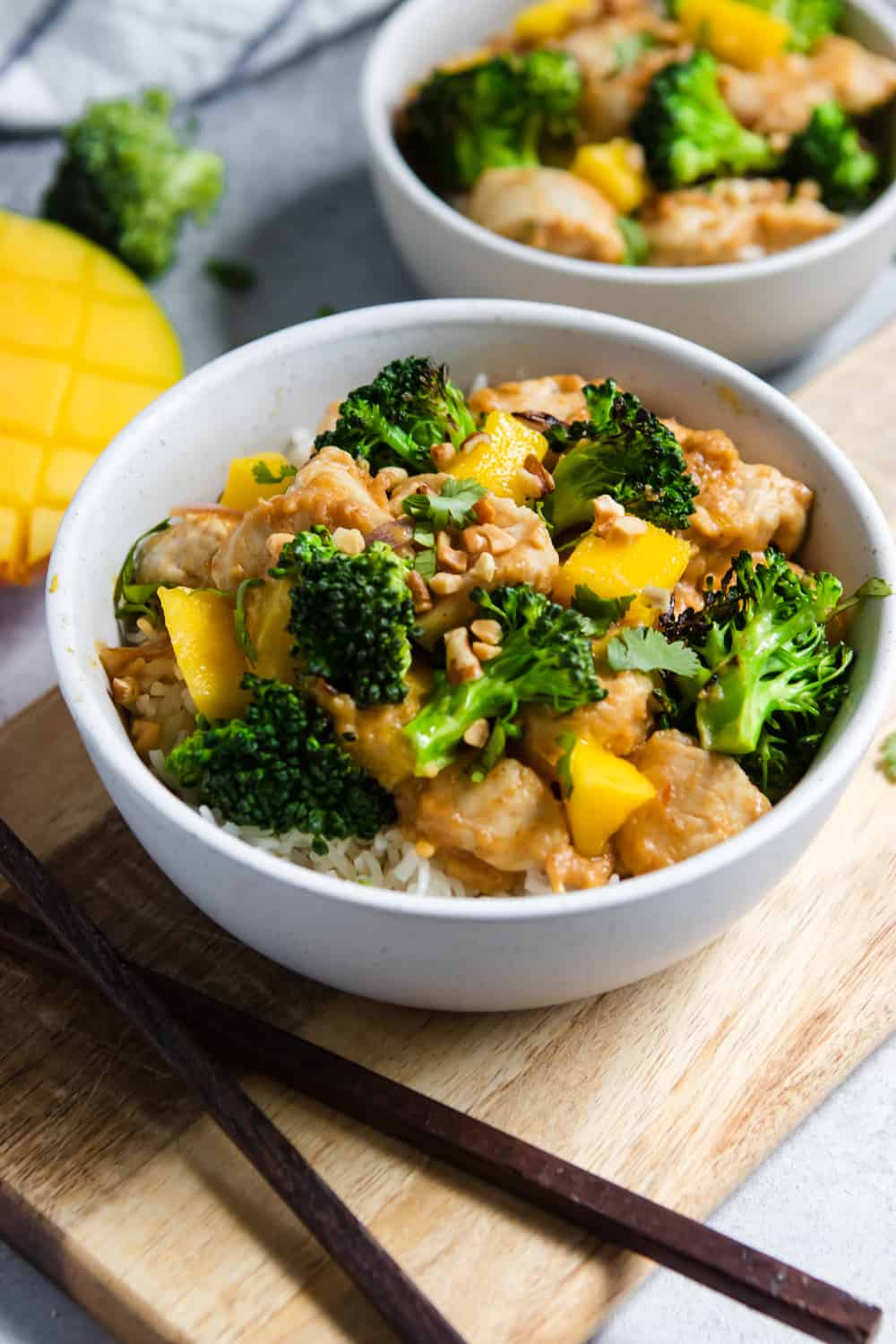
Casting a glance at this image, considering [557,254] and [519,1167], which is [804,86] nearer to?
[557,254]

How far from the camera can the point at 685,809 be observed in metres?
2.46

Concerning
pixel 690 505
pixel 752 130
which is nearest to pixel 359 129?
pixel 752 130

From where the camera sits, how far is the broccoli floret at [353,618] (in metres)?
2.40

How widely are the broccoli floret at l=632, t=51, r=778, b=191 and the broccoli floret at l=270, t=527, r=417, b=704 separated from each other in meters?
2.20

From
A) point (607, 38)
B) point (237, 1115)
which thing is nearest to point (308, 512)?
point (237, 1115)

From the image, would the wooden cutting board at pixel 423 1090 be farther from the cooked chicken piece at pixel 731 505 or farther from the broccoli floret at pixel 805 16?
the broccoli floret at pixel 805 16

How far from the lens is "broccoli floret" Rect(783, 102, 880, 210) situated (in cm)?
423

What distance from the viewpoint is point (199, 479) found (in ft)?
10.4

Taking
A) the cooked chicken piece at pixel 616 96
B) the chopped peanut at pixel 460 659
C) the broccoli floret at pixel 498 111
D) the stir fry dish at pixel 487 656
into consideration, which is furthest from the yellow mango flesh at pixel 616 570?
the cooked chicken piece at pixel 616 96

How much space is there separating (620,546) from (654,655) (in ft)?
0.73

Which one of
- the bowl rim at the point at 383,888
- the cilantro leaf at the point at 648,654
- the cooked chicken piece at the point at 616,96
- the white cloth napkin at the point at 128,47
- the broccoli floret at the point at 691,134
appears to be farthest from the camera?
the white cloth napkin at the point at 128,47

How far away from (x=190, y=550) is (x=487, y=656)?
2.35ft

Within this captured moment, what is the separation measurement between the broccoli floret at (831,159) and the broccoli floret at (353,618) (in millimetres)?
2467

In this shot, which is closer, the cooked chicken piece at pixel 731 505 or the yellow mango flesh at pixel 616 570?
the yellow mango flesh at pixel 616 570
